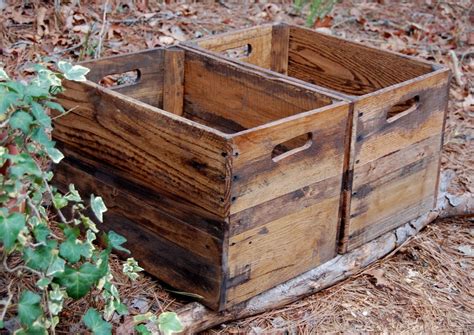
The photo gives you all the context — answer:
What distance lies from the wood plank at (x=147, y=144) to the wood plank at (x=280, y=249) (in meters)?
0.20

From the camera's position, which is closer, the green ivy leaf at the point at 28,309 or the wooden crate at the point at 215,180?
the green ivy leaf at the point at 28,309

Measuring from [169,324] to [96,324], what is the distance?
225 millimetres

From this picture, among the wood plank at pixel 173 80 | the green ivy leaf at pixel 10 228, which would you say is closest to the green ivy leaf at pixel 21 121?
the green ivy leaf at pixel 10 228

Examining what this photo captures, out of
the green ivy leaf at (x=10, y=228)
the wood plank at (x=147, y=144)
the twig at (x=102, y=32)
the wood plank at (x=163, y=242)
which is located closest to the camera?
the green ivy leaf at (x=10, y=228)

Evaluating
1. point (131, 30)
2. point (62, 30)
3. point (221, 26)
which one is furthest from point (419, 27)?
point (62, 30)

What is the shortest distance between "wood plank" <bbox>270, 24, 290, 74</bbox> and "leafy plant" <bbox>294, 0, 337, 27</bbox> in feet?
4.17

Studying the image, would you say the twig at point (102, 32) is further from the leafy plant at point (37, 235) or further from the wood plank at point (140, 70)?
the leafy plant at point (37, 235)

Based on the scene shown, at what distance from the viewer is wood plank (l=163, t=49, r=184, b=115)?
135 inches

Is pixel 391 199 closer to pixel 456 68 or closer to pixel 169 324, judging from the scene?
pixel 169 324

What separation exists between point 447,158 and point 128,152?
193 cm

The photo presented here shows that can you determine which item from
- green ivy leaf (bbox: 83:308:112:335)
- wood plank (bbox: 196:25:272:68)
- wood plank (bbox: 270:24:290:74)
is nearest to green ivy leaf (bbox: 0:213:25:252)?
green ivy leaf (bbox: 83:308:112:335)

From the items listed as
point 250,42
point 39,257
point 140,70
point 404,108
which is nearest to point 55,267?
point 39,257

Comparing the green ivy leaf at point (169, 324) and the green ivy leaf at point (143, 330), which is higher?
the green ivy leaf at point (169, 324)

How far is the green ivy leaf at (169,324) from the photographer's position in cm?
242
